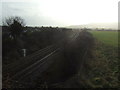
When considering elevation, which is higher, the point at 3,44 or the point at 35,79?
the point at 3,44

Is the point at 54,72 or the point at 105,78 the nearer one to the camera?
the point at 105,78

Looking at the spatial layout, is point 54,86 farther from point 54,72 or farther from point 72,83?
point 54,72

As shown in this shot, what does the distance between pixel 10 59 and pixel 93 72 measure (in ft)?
29.8

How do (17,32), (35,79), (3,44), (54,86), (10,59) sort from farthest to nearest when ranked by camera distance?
(17,32) → (3,44) → (10,59) → (35,79) → (54,86)

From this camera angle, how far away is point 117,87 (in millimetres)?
10773

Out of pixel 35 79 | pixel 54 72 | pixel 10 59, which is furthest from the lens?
pixel 10 59

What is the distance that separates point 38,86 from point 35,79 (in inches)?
68.0

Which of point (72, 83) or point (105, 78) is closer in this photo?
point (72, 83)

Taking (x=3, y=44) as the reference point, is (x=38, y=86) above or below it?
below

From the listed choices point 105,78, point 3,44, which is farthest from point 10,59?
point 105,78

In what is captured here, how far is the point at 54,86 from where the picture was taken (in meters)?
10.5

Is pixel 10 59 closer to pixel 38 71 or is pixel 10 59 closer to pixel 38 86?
pixel 38 71

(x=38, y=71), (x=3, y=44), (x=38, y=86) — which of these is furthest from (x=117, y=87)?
(x=3, y=44)

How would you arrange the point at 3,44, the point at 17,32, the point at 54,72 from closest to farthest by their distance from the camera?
the point at 54,72 → the point at 3,44 → the point at 17,32
